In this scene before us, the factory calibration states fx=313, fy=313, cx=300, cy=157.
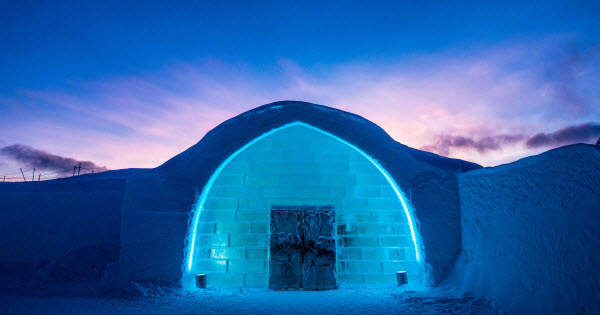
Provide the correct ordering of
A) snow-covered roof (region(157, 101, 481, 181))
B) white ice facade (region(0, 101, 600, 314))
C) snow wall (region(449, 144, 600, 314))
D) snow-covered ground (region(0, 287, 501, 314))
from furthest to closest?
1. snow-covered roof (region(157, 101, 481, 181))
2. white ice facade (region(0, 101, 600, 314))
3. snow-covered ground (region(0, 287, 501, 314))
4. snow wall (region(449, 144, 600, 314))

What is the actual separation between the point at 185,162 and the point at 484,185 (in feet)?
17.1

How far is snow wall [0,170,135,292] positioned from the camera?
20.5 feet

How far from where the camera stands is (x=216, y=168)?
5848mm

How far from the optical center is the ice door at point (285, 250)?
235 inches

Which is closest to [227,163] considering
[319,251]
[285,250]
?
[285,250]

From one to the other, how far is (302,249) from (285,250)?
331mm

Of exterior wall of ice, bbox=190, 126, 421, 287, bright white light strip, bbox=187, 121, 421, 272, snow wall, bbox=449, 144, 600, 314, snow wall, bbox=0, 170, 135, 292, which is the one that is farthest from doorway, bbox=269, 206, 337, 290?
snow wall, bbox=0, 170, 135, 292

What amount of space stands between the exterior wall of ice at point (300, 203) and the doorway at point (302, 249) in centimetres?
27

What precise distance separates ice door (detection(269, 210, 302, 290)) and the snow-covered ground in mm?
308

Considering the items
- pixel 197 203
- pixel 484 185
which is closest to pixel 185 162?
pixel 197 203

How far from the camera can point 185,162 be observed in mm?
5891

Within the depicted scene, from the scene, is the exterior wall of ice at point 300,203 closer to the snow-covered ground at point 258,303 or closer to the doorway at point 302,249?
the doorway at point 302,249

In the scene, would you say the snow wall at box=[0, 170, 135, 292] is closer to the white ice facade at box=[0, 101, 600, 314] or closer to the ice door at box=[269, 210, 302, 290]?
the white ice facade at box=[0, 101, 600, 314]

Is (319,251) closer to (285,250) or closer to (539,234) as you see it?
(285,250)
